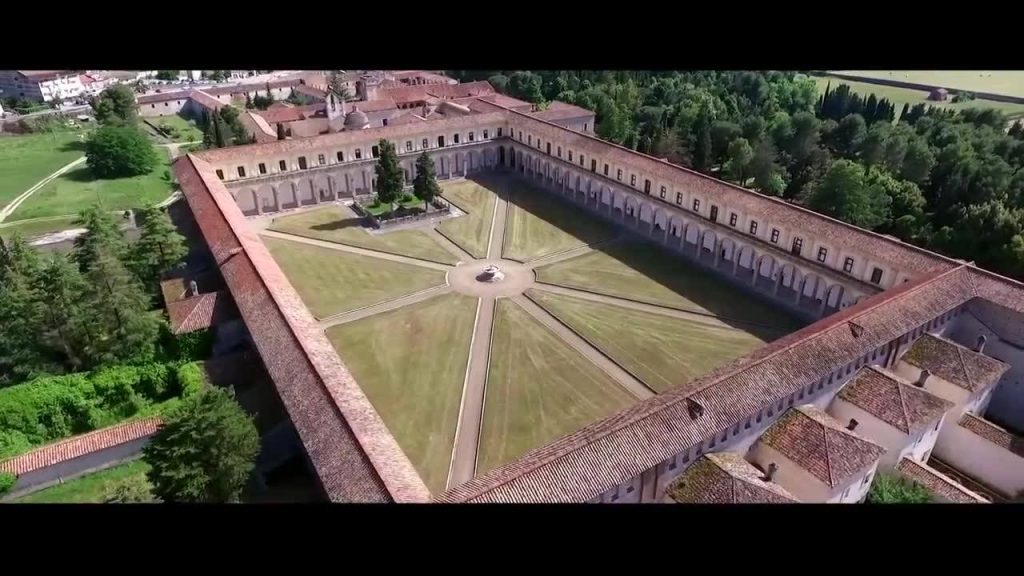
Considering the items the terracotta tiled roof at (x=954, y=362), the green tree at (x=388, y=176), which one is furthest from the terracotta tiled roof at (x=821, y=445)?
the green tree at (x=388, y=176)

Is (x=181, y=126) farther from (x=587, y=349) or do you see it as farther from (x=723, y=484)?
(x=723, y=484)

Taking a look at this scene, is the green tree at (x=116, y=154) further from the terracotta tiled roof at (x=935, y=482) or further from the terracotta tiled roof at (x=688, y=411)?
the terracotta tiled roof at (x=935, y=482)

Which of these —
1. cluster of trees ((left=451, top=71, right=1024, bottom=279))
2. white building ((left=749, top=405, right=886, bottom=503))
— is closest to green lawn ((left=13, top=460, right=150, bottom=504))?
white building ((left=749, top=405, right=886, bottom=503))

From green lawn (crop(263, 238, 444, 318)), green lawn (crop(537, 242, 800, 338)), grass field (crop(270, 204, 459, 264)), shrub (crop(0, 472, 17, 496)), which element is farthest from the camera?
grass field (crop(270, 204, 459, 264))

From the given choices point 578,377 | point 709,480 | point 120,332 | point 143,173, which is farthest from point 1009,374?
point 143,173

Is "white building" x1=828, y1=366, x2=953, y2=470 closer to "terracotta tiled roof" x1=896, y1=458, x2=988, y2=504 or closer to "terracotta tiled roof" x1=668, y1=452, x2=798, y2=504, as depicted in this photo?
"terracotta tiled roof" x1=896, y1=458, x2=988, y2=504

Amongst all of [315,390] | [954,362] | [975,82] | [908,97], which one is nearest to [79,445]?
[315,390]
